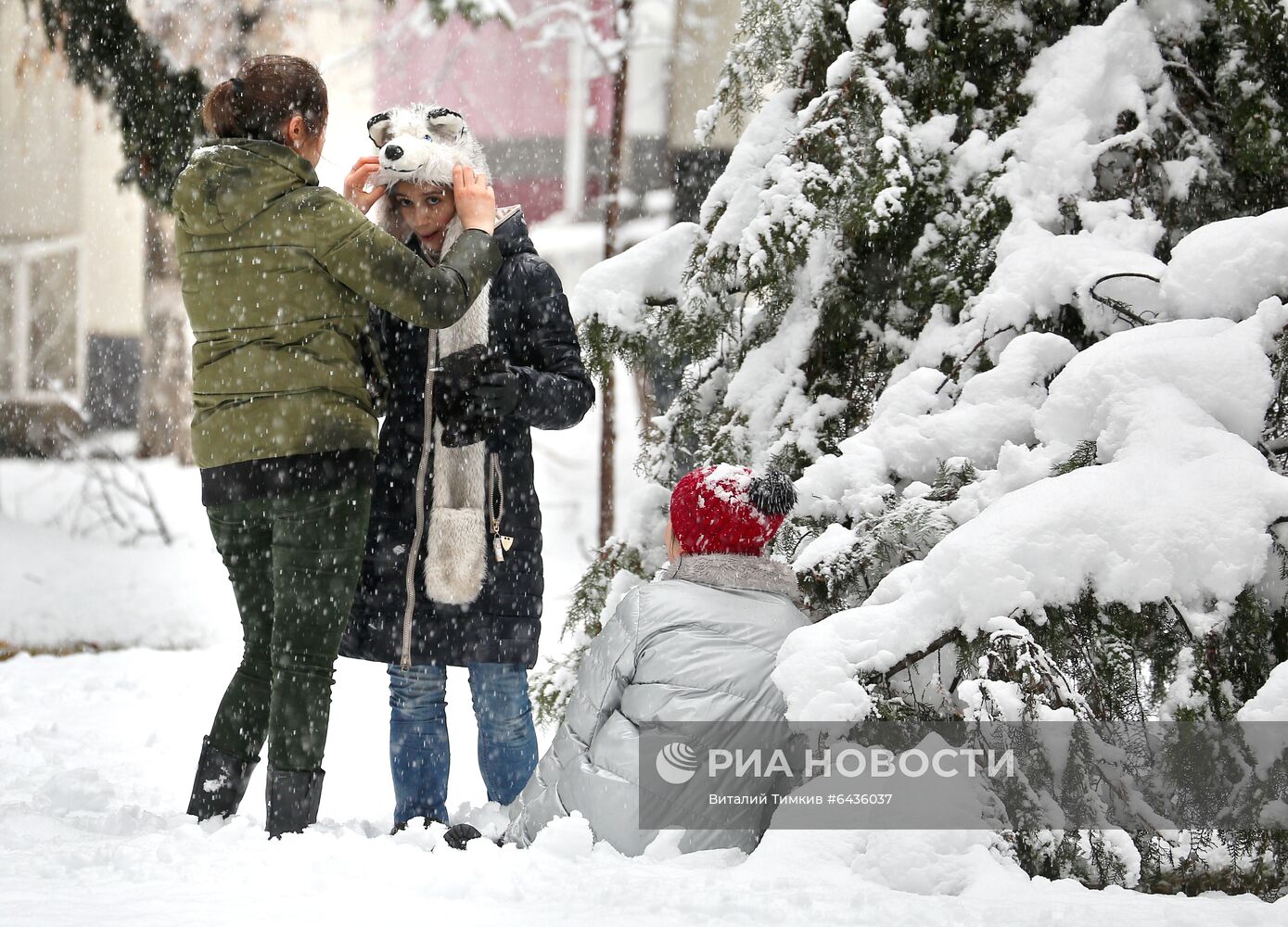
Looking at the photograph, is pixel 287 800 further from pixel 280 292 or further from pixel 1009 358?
pixel 1009 358

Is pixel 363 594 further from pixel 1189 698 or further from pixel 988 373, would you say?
pixel 1189 698

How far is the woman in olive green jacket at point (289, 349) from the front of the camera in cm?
248

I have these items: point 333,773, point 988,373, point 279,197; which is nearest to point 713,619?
point 988,373

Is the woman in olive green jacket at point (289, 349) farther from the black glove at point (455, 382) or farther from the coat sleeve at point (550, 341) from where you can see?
the coat sleeve at point (550, 341)

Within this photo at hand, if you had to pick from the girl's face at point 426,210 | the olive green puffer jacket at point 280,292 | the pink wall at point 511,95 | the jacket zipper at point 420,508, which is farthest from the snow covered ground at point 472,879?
the pink wall at point 511,95

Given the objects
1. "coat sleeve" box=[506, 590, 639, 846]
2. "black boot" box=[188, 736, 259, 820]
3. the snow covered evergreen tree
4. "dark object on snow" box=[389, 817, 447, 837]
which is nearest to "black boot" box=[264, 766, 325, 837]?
"black boot" box=[188, 736, 259, 820]

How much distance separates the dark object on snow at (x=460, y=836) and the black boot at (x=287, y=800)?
0.99 ft

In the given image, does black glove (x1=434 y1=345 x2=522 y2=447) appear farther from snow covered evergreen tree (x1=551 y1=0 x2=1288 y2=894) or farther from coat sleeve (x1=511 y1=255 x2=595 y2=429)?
snow covered evergreen tree (x1=551 y1=0 x2=1288 y2=894)

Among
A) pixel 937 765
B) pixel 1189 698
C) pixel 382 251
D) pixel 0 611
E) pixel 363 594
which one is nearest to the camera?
pixel 1189 698

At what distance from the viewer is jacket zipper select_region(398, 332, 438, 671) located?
9.13 feet

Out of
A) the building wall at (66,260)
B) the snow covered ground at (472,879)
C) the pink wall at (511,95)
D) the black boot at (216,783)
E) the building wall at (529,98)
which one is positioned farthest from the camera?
the building wall at (66,260)

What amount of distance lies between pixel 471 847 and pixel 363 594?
2.40 ft

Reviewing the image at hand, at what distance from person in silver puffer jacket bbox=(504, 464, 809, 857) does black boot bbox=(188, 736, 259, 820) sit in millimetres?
639

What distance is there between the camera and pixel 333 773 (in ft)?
14.3
